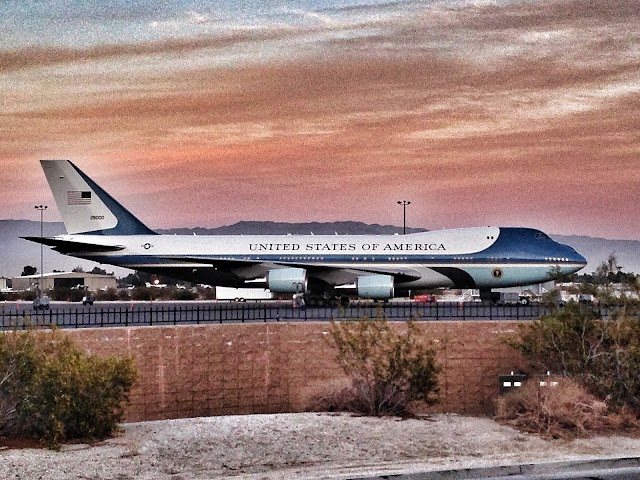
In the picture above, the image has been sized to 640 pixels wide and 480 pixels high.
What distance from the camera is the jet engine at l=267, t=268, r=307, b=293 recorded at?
156ft

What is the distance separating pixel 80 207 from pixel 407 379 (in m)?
32.9

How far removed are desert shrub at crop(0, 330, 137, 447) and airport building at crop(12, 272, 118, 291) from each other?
9831 cm

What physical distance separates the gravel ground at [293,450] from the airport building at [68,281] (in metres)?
99.2

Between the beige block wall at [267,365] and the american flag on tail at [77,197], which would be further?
the american flag on tail at [77,197]

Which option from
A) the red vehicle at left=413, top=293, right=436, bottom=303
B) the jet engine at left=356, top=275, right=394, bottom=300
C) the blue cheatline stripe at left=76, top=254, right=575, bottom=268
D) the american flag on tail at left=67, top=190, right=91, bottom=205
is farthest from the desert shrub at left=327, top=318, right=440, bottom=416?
the red vehicle at left=413, top=293, right=436, bottom=303

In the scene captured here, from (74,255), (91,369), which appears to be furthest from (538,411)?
(74,255)

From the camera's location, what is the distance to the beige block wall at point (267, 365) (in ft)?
94.8

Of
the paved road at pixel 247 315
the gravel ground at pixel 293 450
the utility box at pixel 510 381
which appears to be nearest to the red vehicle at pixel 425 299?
the paved road at pixel 247 315

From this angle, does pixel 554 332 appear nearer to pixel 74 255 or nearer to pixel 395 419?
pixel 395 419

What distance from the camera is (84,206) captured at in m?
55.8

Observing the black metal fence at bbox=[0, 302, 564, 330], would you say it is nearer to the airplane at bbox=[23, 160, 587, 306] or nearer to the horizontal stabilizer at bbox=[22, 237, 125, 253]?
the airplane at bbox=[23, 160, 587, 306]

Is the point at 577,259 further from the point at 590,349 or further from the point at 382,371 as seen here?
the point at 382,371

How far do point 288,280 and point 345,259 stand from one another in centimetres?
298

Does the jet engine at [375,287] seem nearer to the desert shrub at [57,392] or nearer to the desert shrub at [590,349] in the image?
the desert shrub at [590,349]
